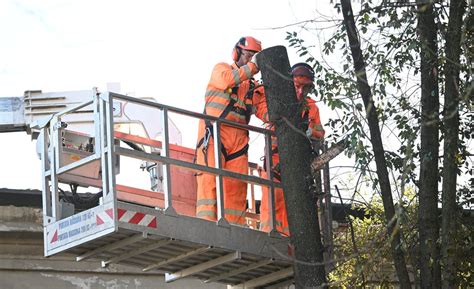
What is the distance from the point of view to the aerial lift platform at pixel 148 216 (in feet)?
35.9

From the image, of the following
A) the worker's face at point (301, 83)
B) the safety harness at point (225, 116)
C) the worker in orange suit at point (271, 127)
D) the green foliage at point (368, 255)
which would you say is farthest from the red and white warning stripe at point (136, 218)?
the worker's face at point (301, 83)

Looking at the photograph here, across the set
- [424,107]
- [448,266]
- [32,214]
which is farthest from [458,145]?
[32,214]

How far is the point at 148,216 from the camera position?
11000 millimetres

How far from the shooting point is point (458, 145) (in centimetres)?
1139

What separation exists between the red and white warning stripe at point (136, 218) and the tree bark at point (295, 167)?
134 cm

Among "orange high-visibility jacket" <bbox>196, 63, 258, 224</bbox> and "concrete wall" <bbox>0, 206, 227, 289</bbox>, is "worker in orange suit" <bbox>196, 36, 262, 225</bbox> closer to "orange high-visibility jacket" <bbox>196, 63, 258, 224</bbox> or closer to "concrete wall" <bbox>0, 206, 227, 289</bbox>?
"orange high-visibility jacket" <bbox>196, 63, 258, 224</bbox>

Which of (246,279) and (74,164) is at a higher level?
(74,164)

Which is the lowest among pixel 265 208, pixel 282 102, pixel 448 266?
pixel 448 266

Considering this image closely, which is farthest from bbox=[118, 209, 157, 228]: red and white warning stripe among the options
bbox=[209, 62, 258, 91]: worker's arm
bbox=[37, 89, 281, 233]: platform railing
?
bbox=[209, 62, 258, 91]: worker's arm

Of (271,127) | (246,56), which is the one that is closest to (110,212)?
(271,127)

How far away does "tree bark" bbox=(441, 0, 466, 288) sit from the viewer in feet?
35.5

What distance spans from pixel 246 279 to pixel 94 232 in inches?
95.1

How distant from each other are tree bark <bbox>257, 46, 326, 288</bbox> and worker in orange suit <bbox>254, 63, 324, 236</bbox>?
379 millimetres

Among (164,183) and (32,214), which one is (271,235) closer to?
(164,183)
